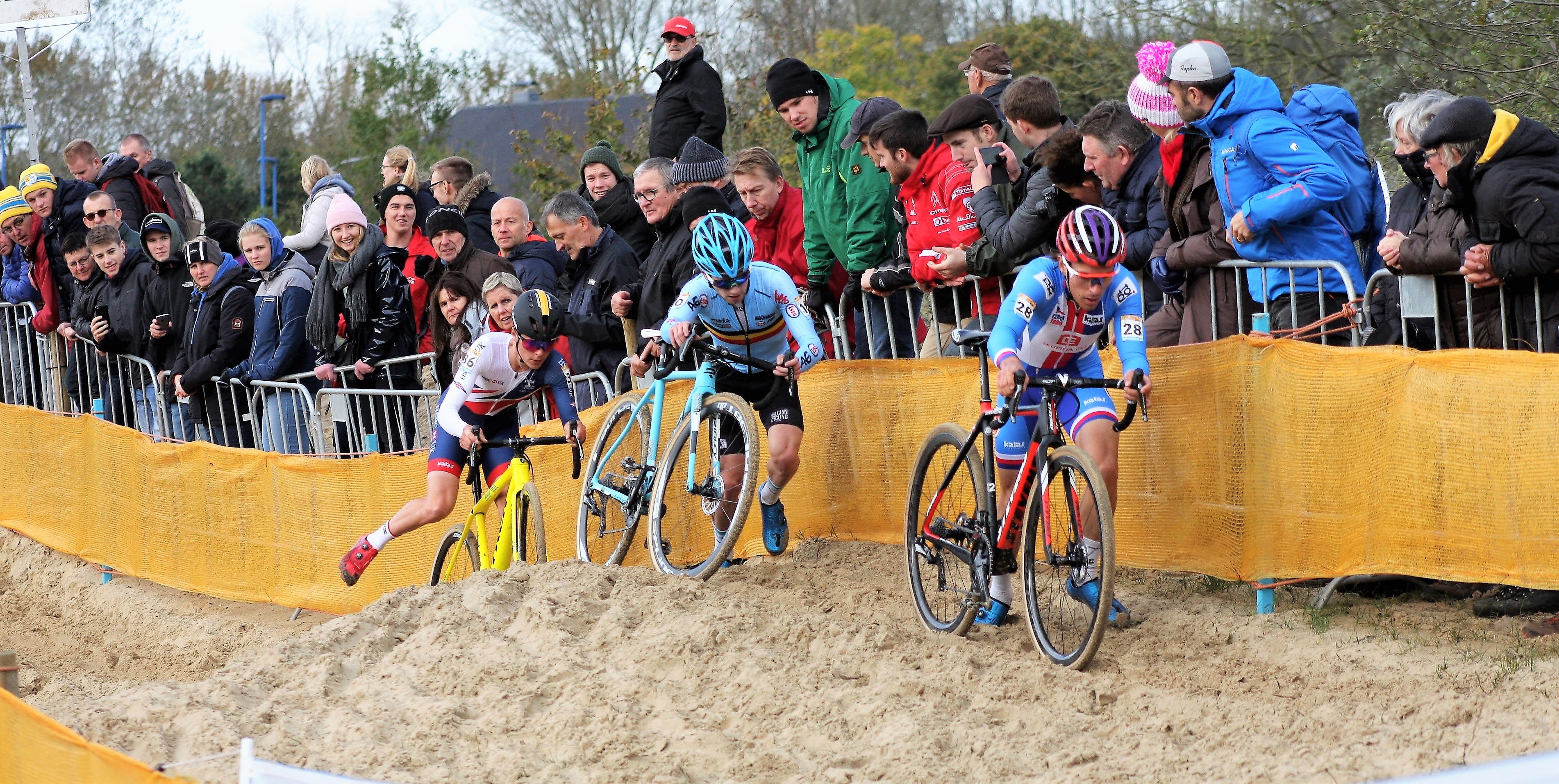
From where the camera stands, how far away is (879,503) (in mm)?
8914

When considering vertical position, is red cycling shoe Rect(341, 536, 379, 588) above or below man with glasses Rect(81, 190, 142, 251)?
below

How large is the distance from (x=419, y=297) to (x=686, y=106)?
2390 millimetres

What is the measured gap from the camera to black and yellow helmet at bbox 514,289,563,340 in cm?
815

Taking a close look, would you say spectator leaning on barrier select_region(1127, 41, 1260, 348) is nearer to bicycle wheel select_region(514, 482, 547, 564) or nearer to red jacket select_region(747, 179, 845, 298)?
red jacket select_region(747, 179, 845, 298)

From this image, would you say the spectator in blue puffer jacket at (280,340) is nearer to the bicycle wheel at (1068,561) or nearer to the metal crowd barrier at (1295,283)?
the bicycle wheel at (1068,561)

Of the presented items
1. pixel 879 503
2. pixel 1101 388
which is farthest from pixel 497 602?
pixel 1101 388

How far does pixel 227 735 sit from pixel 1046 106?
16.6 feet

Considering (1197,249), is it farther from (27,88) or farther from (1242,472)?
(27,88)

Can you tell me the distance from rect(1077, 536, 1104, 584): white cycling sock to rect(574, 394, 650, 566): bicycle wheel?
2730 mm

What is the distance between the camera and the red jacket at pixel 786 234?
9.34 metres

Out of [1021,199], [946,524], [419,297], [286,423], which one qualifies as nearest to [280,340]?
[286,423]

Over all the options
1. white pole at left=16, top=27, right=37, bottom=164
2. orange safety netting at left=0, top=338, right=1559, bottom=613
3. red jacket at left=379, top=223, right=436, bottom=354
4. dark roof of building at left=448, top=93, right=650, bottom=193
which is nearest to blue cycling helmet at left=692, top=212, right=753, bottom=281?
orange safety netting at left=0, top=338, right=1559, bottom=613

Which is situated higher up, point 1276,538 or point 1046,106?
point 1046,106

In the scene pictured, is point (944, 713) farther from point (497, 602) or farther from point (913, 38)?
point (913, 38)
